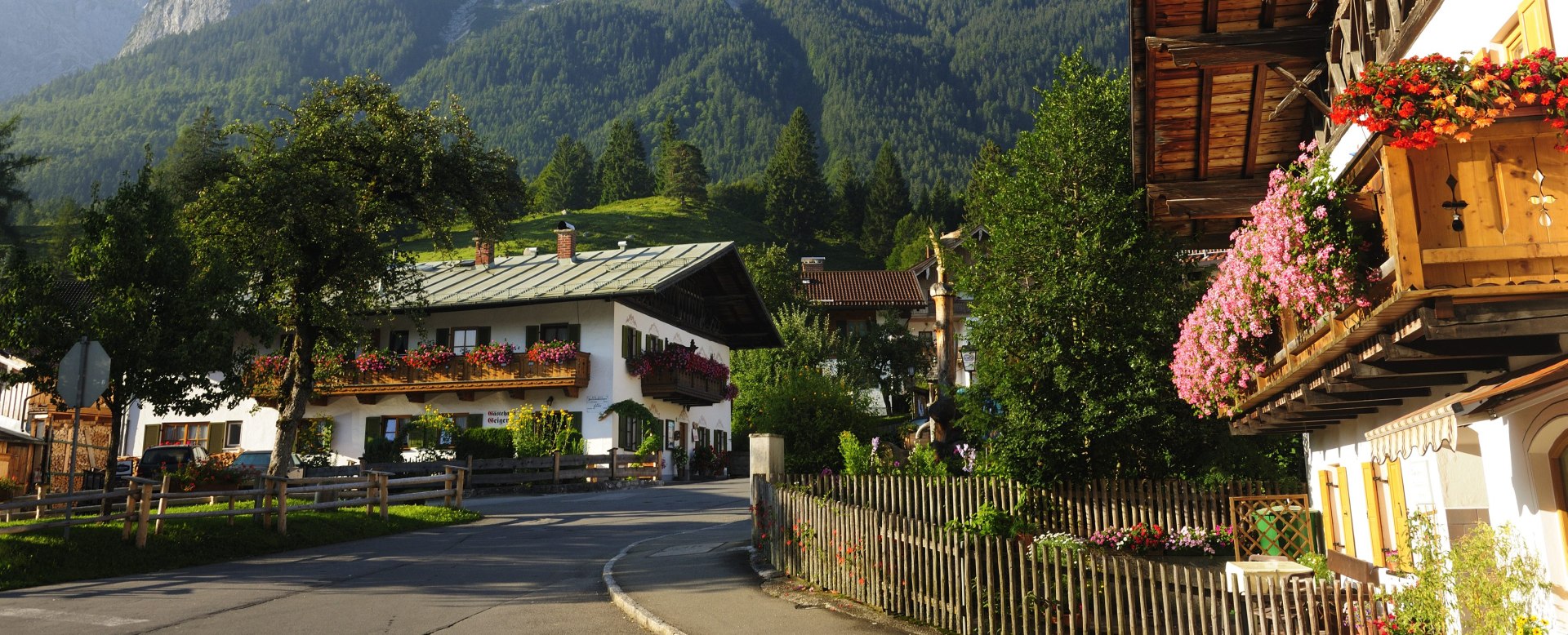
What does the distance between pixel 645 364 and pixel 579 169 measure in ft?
342

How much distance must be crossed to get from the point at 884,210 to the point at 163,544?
352ft

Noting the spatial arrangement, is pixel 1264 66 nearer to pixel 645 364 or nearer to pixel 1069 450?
pixel 1069 450

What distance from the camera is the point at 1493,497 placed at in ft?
28.8

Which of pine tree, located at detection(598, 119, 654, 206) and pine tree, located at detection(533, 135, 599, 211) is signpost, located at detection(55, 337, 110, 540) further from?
pine tree, located at detection(533, 135, 599, 211)

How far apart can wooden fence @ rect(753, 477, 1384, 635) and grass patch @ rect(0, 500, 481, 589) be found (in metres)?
9.30

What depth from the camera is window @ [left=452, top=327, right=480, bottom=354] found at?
39844mm

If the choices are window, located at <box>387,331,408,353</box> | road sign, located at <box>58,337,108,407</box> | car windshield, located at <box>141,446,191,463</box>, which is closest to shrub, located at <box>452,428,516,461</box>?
window, located at <box>387,331,408,353</box>

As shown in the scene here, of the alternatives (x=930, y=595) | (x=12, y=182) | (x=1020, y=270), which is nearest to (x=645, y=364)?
(x=1020, y=270)

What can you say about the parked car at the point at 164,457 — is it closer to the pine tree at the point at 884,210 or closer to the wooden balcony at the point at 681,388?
the wooden balcony at the point at 681,388

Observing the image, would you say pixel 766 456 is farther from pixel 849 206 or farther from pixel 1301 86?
pixel 849 206

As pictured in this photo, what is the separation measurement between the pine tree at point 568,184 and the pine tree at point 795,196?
81.0 ft

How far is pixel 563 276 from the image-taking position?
134 ft

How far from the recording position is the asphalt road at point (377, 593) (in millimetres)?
11633

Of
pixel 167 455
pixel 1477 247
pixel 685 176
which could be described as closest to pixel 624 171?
pixel 685 176
